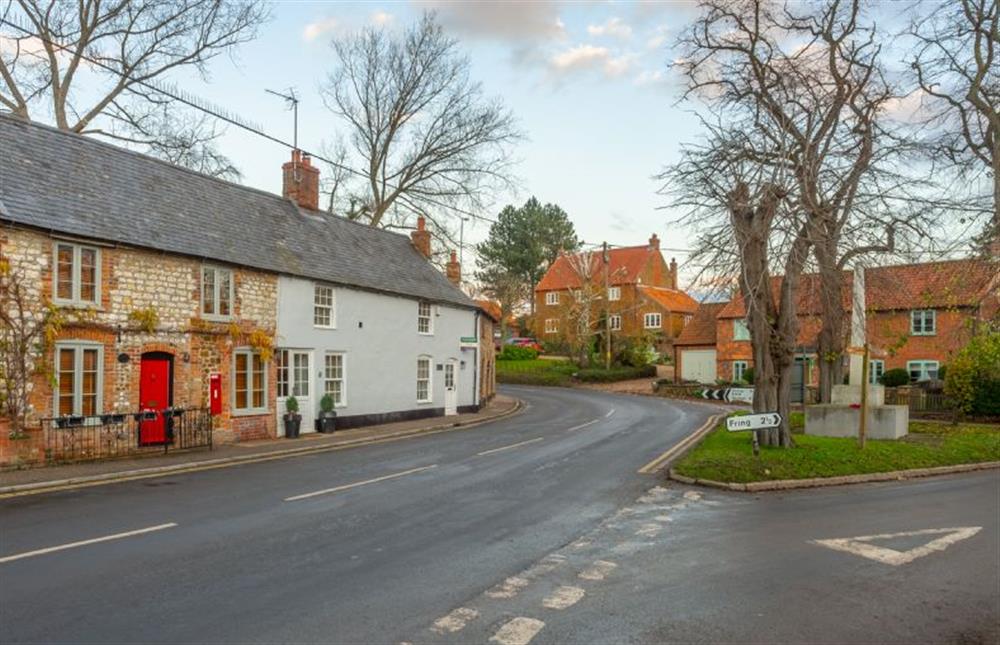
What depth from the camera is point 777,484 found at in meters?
14.4

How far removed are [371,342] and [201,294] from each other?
782cm

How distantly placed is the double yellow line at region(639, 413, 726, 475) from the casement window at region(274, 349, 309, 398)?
11564 millimetres

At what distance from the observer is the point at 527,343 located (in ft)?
241

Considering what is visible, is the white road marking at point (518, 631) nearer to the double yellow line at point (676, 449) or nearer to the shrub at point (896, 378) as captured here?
the double yellow line at point (676, 449)

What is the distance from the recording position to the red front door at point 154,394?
1833 cm

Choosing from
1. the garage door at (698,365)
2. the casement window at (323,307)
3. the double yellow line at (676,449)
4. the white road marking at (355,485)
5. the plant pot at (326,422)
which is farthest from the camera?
the garage door at (698,365)

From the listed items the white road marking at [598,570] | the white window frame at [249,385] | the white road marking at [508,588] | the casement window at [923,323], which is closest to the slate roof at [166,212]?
the white window frame at [249,385]

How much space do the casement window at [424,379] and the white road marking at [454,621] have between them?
23.7 metres

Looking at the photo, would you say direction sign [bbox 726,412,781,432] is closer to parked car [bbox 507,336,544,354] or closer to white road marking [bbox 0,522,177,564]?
white road marking [bbox 0,522,177,564]

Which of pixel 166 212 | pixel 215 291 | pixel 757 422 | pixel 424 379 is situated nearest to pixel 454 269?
pixel 424 379

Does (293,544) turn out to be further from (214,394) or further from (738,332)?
(738,332)

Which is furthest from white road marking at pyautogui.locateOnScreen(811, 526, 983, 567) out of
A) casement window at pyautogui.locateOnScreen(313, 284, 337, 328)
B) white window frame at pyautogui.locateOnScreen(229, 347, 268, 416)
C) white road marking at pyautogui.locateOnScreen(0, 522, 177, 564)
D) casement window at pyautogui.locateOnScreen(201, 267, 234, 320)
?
casement window at pyautogui.locateOnScreen(313, 284, 337, 328)

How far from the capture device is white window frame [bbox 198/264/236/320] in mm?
20125

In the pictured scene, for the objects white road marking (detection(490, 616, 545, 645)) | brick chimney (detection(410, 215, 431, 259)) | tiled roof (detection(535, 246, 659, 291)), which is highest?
tiled roof (detection(535, 246, 659, 291))
